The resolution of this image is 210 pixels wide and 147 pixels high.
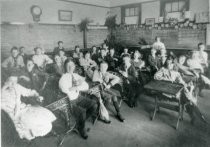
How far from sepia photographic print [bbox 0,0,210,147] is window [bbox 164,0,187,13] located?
1.3 inches

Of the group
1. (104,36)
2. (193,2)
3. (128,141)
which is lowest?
(128,141)

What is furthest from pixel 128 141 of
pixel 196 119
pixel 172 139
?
pixel 196 119

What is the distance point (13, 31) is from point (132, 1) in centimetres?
477

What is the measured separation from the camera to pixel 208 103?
4.04m

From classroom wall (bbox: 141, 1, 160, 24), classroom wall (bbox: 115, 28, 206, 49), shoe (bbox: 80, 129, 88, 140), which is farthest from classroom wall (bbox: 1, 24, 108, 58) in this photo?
shoe (bbox: 80, 129, 88, 140)

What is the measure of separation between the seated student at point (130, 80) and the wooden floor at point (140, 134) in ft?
1.62

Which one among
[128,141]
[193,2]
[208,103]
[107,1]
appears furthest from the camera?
[107,1]

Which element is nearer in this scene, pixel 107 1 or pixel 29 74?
pixel 29 74

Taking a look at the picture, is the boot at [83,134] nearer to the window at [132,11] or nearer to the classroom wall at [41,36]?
the classroom wall at [41,36]

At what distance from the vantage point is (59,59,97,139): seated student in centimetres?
281

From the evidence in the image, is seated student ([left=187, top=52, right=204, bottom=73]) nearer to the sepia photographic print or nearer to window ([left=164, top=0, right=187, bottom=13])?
the sepia photographic print

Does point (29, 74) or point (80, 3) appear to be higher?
point (80, 3)

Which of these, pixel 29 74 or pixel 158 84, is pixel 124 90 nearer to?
pixel 158 84

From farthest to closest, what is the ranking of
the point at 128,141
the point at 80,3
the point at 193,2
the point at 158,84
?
1. the point at 80,3
2. the point at 193,2
3. the point at 158,84
4. the point at 128,141
